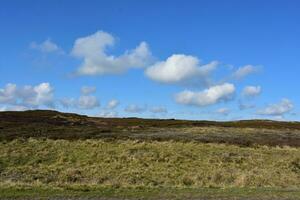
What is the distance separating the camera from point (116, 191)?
67.5ft

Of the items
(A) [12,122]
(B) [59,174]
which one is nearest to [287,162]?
(B) [59,174]

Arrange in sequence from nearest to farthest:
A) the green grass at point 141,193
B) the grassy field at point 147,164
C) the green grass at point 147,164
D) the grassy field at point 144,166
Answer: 1. the green grass at point 141,193
2. the grassy field at point 144,166
3. the grassy field at point 147,164
4. the green grass at point 147,164

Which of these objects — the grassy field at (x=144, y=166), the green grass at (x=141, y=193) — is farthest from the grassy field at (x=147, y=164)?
the green grass at (x=141, y=193)

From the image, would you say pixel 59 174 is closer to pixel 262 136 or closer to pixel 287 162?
pixel 287 162

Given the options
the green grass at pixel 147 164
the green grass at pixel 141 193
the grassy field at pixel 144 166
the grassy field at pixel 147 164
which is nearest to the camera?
the green grass at pixel 141 193

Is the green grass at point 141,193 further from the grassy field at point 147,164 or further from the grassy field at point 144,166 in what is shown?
the grassy field at point 147,164

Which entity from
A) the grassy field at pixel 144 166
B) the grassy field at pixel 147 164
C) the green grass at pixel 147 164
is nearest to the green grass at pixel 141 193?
the grassy field at pixel 144 166

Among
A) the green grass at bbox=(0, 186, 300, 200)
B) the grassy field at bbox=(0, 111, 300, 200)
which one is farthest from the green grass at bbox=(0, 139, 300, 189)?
the green grass at bbox=(0, 186, 300, 200)

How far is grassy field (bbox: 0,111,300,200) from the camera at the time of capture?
67.9 feet

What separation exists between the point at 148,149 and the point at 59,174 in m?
12.9

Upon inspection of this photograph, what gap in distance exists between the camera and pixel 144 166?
35031mm

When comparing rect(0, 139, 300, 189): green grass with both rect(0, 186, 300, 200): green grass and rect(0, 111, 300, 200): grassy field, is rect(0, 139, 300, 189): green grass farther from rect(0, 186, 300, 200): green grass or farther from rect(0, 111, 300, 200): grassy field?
rect(0, 186, 300, 200): green grass

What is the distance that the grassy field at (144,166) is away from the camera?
2069 centimetres

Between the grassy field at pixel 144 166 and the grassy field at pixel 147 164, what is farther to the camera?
the grassy field at pixel 147 164
